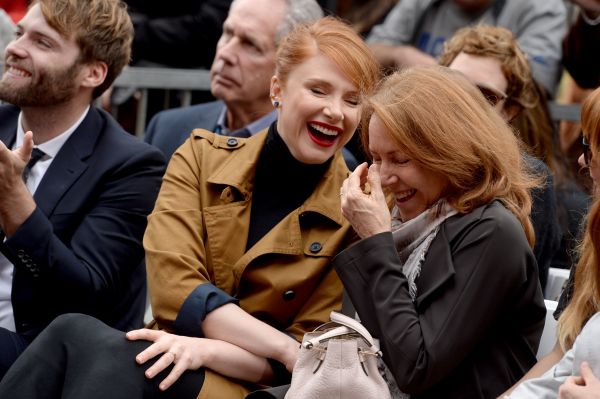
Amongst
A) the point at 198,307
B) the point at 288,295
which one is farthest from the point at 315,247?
the point at 198,307

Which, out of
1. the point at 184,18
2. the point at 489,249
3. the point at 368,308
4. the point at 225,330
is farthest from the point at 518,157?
the point at 184,18

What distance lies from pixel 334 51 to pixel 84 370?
1391mm

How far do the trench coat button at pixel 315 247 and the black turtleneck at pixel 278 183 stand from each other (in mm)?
183

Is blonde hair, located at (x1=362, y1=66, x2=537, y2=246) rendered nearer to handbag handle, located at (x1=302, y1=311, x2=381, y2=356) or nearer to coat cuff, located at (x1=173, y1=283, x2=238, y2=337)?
handbag handle, located at (x1=302, y1=311, x2=381, y2=356)

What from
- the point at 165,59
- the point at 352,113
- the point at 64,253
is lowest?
the point at 165,59

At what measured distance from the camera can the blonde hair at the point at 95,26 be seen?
4926 millimetres

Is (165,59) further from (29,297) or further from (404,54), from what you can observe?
(29,297)

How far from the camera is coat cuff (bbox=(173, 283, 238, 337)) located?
399cm

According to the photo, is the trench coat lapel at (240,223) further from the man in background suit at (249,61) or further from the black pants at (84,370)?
the man in background suit at (249,61)

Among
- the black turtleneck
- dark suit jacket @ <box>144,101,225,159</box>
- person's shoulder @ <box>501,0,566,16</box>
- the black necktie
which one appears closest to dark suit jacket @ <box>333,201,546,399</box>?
the black turtleneck

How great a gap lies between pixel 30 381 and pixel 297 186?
1.16 m

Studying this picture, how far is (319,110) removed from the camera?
13.8 ft

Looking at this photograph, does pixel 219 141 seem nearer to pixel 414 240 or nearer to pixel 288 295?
pixel 288 295

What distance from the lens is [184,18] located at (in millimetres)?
6844
